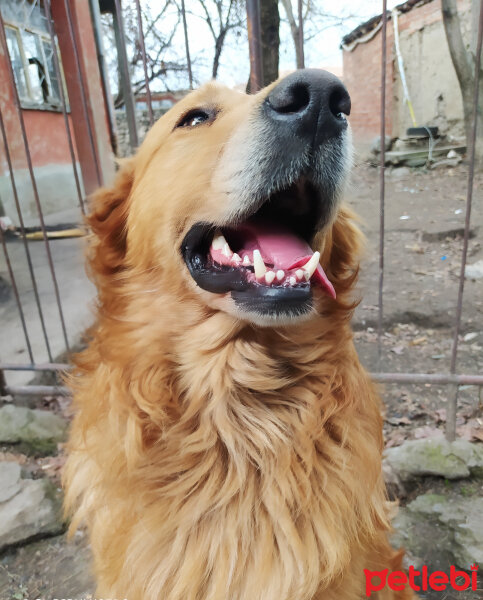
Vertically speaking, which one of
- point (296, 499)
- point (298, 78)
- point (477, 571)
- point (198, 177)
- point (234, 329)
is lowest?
point (477, 571)

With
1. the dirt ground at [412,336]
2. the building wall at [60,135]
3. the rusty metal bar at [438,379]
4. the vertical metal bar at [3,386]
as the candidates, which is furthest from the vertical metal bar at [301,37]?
the building wall at [60,135]

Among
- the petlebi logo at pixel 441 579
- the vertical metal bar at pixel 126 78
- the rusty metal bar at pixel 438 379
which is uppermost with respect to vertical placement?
the vertical metal bar at pixel 126 78

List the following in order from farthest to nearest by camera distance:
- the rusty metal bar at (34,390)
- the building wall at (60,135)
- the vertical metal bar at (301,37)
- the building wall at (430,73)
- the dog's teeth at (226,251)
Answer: the building wall at (430,73)
the building wall at (60,135)
the rusty metal bar at (34,390)
the vertical metal bar at (301,37)
the dog's teeth at (226,251)

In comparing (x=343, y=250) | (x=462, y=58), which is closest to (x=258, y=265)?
(x=343, y=250)

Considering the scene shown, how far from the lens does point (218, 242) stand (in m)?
1.62

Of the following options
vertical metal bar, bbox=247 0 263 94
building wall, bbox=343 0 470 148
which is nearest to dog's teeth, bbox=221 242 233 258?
vertical metal bar, bbox=247 0 263 94

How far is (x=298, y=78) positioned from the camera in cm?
130

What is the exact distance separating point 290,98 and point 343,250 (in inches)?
28.4

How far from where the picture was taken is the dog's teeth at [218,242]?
1.61 meters

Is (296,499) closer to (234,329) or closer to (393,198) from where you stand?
(234,329)

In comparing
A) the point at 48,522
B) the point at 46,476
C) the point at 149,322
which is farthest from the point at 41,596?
the point at 149,322

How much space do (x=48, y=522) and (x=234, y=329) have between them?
69.2 inches

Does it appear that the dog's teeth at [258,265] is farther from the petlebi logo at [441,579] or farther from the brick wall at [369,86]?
the brick wall at [369,86]

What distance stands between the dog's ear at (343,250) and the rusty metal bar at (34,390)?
85.3 inches
